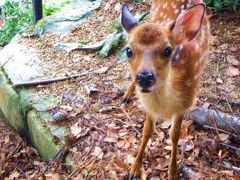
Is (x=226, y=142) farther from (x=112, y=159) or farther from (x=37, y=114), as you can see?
(x=37, y=114)

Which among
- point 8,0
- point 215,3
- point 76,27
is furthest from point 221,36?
point 8,0

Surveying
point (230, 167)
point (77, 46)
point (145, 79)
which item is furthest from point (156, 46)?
point (77, 46)

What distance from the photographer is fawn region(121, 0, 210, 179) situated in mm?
3172

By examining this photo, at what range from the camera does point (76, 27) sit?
5953 mm

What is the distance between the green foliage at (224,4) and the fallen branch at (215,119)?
63.4 inches

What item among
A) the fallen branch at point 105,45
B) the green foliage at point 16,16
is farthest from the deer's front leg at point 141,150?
the green foliage at point 16,16

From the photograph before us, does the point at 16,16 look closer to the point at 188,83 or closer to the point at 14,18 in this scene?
the point at 14,18

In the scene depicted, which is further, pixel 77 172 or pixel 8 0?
pixel 8 0

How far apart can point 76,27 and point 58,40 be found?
0.32m

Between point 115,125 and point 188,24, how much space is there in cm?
144

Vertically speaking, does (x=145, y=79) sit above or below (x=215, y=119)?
above

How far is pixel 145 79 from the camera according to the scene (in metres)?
3.06

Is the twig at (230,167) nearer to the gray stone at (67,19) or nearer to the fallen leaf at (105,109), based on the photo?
the fallen leaf at (105,109)

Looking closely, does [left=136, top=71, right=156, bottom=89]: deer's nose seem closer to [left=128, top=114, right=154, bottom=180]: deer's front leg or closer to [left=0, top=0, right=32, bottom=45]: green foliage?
[left=128, top=114, right=154, bottom=180]: deer's front leg
